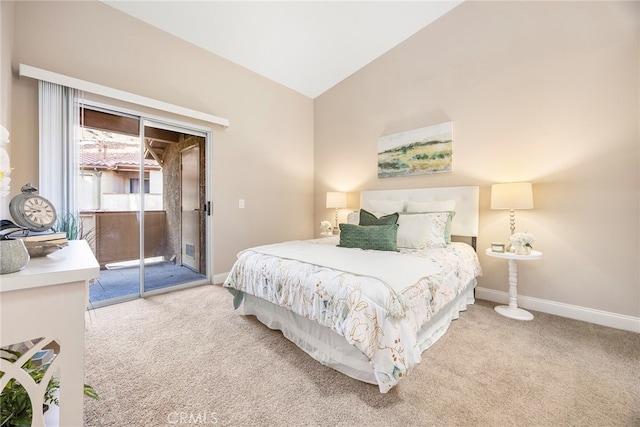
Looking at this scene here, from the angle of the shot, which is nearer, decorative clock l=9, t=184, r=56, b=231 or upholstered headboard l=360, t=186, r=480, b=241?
decorative clock l=9, t=184, r=56, b=231

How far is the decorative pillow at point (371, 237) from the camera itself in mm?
→ 2396

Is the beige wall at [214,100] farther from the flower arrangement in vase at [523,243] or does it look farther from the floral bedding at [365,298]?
the flower arrangement in vase at [523,243]

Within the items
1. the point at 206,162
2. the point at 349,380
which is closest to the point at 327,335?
the point at 349,380

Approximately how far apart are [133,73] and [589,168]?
4.61 metres

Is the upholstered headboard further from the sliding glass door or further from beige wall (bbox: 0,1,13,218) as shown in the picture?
beige wall (bbox: 0,1,13,218)

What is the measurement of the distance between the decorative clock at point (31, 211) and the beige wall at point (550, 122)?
3396 mm

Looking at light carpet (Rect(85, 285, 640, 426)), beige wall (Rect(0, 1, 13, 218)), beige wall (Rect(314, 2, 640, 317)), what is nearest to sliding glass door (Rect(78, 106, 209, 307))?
beige wall (Rect(0, 1, 13, 218))

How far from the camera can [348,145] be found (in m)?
4.16

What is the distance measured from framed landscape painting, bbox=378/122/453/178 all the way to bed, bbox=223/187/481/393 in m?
0.42

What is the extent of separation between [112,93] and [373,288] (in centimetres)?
303

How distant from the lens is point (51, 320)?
0.71m

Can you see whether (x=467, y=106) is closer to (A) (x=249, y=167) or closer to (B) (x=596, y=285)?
(B) (x=596, y=285)

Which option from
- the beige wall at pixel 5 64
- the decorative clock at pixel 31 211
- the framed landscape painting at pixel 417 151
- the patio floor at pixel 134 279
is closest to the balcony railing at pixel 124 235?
the patio floor at pixel 134 279

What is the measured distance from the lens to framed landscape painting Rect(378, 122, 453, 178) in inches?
122
